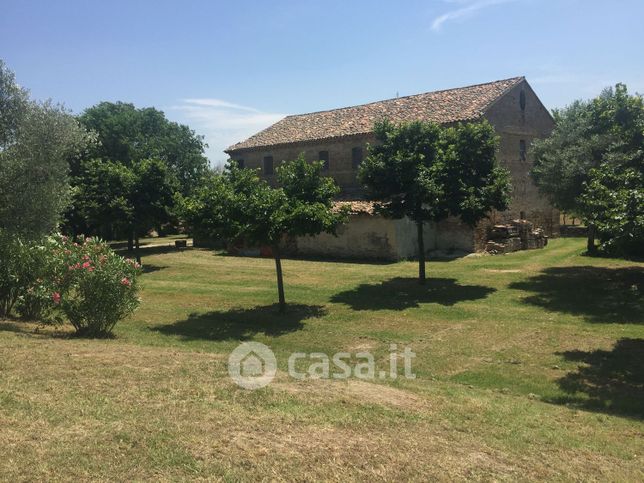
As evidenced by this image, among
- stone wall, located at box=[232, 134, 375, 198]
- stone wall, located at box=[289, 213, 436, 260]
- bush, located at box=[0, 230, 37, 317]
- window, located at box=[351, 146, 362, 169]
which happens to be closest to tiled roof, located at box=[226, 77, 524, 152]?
stone wall, located at box=[232, 134, 375, 198]

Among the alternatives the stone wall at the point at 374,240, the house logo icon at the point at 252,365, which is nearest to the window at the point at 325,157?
the stone wall at the point at 374,240

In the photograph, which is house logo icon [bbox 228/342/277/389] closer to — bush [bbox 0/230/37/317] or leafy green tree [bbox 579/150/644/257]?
bush [bbox 0/230/37/317]

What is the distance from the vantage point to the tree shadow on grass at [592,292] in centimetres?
1509

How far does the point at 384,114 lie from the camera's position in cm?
3281

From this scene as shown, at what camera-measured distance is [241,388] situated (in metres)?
6.91

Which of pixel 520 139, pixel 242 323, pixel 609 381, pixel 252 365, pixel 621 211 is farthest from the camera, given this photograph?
pixel 520 139

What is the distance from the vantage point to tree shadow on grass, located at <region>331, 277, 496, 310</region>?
656 inches

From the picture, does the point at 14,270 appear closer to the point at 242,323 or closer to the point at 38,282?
the point at 38,282

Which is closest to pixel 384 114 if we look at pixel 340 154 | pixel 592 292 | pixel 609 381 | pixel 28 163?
pixel 340 154

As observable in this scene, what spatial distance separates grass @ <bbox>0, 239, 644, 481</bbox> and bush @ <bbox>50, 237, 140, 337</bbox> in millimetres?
714

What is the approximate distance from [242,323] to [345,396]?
820 cm

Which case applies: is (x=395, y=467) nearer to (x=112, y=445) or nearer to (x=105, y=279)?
(x=112, y=445)

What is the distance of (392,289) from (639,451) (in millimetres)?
12807

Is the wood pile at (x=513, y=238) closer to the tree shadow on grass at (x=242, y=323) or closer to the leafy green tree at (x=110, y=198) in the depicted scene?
the tree shadow on grass at (x=242, y=323)
